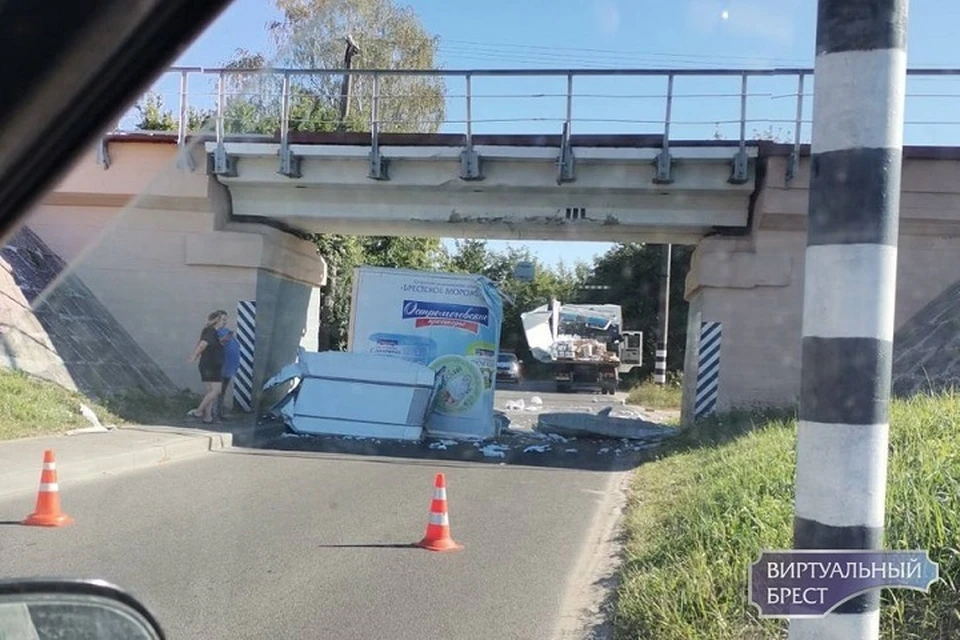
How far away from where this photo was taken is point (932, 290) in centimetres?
1667

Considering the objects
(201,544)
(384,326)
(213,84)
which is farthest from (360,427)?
(213,84)

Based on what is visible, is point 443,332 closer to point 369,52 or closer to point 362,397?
point 362,397

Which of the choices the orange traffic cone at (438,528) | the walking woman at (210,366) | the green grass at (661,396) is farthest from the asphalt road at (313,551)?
the green grass at (661,396)

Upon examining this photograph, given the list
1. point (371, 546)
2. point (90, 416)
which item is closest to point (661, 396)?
point (90, 416)

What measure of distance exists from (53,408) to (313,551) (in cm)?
742

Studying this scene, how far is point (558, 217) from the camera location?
18219 millimetres

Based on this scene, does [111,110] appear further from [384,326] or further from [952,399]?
[384,326]

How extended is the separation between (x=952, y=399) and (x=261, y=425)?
35.3 feet

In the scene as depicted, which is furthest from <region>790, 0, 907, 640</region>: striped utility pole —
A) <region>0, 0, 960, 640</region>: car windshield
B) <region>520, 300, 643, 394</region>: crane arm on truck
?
<region>520, 300, 643, 394</region>: crane arm on truck

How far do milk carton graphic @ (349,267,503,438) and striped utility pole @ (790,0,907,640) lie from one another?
13549mm

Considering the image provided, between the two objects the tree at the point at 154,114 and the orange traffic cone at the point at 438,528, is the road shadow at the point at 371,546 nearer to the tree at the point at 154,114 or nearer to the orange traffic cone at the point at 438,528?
the orange traffic cone at the point at 438,528

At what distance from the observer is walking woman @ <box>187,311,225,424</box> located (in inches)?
637

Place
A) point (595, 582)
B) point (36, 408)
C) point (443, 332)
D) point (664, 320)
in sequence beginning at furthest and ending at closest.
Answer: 1. point (664, 320)
2. point (443, 332)
3. point (36, 408)
4. point (595, 582)

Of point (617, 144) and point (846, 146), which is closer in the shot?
point (846, 146)
